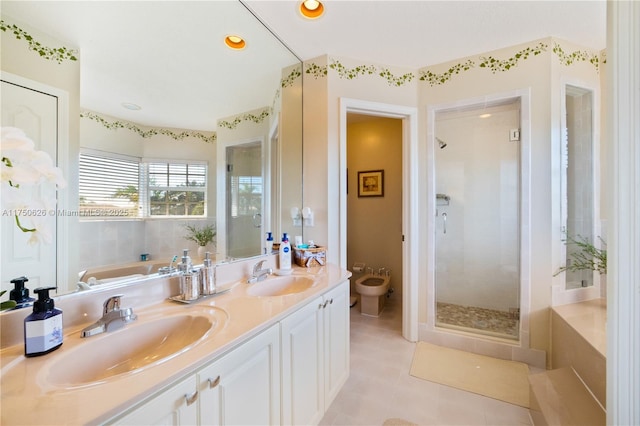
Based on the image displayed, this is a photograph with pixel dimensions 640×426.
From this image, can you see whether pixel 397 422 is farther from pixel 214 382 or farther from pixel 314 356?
pixel 214 382

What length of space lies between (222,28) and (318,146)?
1025 mm

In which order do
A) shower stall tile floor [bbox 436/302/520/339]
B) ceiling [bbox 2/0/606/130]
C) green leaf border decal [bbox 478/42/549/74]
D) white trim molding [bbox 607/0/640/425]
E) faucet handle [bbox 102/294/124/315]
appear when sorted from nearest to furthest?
white trim molding [bbox 607/0/640/425], faucet handle [bbox 102/294/124/315], ceiling [bbox 2/0/606/130], green leaf border decal [bbox 478/42/549/74], shower stall tile floor [bbox 436/302/520/339]

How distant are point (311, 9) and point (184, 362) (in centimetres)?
203

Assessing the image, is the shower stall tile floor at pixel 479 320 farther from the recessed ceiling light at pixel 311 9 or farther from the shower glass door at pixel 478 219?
the recessed ceiling light at pixel 311 9

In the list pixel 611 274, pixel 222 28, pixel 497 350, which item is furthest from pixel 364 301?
pixel 222 28

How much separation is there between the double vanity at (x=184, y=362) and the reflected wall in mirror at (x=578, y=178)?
79.7 inches

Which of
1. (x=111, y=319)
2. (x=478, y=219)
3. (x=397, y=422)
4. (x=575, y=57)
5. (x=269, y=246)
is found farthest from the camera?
(x=478, y=219)

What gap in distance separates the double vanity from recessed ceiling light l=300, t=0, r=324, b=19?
1732 millimetres

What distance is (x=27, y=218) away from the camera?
0.80 metres

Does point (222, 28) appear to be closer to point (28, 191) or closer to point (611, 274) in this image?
point (28, 191)

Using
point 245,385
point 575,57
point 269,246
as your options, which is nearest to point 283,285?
point 269,246

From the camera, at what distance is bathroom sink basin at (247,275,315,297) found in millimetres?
1592

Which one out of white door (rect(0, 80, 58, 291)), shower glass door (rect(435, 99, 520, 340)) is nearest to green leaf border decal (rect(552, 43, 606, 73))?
shower glass door (rect(435, 99, 520, 340))

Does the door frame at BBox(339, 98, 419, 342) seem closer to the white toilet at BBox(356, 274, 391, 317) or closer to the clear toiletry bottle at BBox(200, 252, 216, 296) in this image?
the white toilet at BBox(356, 274, 391, 317)
